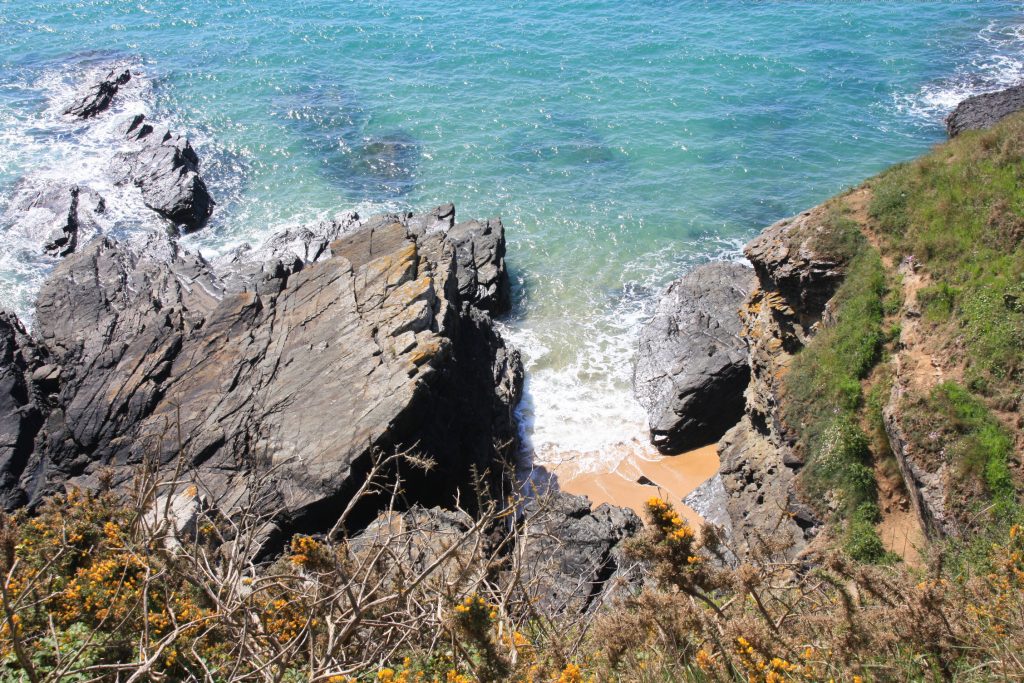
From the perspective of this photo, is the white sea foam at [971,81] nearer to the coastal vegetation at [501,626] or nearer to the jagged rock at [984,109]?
the jagged rock at [984,109]

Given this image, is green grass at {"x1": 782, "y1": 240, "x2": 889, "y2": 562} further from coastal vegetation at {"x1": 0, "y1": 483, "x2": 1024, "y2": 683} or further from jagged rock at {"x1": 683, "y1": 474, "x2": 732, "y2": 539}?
coastal vegetation at {"x1": 0, "y1": 483, "x2": 1024, "y2": 683}

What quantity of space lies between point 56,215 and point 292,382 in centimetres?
1713

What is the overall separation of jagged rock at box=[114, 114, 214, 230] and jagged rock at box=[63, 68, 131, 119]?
3.90m

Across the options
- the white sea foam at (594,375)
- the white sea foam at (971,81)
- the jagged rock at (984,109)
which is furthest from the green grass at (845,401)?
the white sea foam at (971,81)

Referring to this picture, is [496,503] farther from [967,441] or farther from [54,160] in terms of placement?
[54,160]

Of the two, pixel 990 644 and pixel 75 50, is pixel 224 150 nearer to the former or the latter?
pixel 75 50

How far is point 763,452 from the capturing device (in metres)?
14.7

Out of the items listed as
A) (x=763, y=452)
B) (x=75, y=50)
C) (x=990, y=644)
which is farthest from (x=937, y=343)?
(x=75, y=50)

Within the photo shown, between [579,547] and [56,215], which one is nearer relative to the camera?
[579,547]

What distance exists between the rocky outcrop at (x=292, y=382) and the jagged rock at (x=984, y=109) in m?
21.9

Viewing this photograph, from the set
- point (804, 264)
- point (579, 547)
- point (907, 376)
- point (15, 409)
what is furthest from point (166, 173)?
point (907, 376)

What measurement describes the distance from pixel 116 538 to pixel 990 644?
10382 millimetres

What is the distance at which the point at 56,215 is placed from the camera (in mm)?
25781

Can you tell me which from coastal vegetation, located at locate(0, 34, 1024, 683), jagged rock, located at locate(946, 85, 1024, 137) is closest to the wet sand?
coastal vegetation, located at locate(0, 34, 1024, 683)
